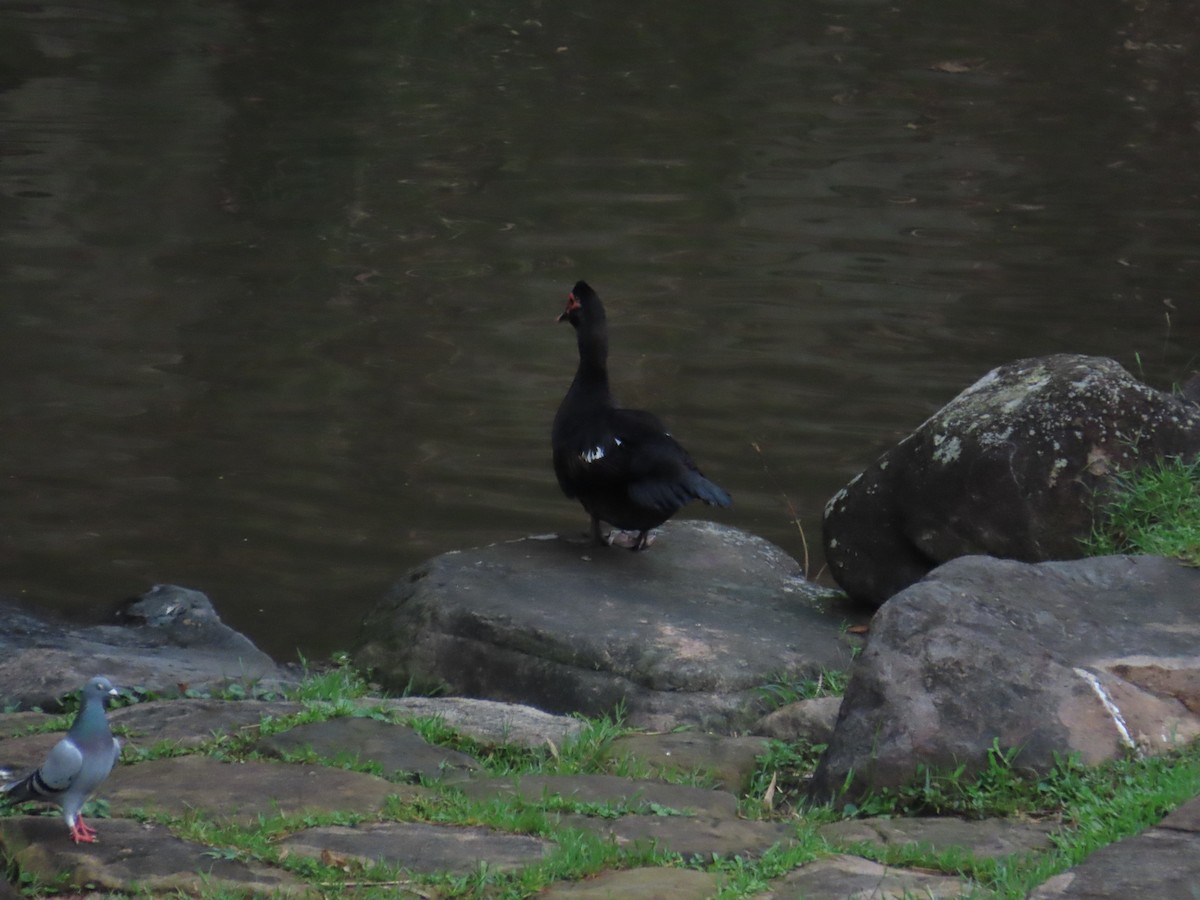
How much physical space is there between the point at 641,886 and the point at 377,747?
4.37ft

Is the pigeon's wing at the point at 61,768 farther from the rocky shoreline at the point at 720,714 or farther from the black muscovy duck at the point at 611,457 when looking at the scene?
the black muscovy duck at the point at 611,457

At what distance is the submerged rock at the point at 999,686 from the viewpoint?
185 inches

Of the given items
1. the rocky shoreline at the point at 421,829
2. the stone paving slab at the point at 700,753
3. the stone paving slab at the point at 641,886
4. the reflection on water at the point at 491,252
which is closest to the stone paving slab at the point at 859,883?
the rocky shoreline at the point at 421,829

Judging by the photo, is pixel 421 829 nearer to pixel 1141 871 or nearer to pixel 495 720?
pixel 495 720

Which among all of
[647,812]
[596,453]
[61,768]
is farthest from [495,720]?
[596,453]

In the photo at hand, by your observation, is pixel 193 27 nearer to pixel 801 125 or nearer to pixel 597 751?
pixel 801 125

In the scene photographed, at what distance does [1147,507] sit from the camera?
618 centimetres

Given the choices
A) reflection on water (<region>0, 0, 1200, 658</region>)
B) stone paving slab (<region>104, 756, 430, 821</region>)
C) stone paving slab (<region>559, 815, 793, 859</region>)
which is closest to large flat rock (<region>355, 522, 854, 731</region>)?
stone paving slab (<region>559, 815, 793, 859</region>)

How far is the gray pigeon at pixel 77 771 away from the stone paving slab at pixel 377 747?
0.81m

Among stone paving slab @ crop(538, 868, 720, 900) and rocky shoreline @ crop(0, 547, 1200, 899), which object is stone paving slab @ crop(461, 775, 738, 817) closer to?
rocky shoreline @ crop(0, 547, 1200, 899)

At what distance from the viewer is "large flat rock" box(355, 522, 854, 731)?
6.02 m

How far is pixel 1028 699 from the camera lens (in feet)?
15.6

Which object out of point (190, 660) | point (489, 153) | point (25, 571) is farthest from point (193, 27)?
point (190, 660)

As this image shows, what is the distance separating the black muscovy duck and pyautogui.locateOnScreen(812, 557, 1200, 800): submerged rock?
163 cm
